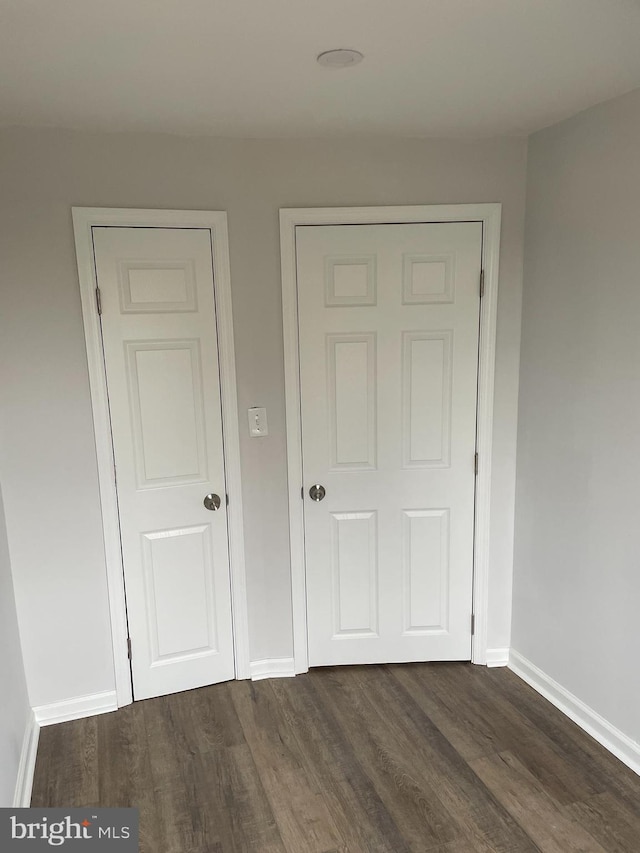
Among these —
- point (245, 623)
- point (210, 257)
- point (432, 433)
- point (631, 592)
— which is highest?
point (210, 257)

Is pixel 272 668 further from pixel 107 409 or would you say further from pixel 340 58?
pixel 340 58

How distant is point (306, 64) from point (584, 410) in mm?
1589

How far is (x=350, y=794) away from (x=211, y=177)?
2.41 m

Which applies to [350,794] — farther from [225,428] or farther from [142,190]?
[142,190]

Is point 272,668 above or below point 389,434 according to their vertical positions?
below

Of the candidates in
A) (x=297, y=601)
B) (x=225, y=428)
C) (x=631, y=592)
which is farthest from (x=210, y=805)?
(x=631, y=592)

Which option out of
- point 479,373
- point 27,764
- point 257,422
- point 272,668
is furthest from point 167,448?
point 479,373

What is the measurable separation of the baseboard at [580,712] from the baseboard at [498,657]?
0.02 meters

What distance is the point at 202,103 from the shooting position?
2123mm

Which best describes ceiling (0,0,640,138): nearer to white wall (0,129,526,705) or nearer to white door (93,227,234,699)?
white wall (0,129,526,705)

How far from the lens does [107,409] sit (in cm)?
254

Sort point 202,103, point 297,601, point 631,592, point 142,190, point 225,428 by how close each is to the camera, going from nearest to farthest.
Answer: point 202,103 → point 631,592 → point 142,190 → point 225,428 → point 297,601

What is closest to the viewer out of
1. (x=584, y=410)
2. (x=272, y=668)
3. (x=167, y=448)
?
(x=584, y=410)

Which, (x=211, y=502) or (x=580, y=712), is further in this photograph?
(x=211, y=502)
